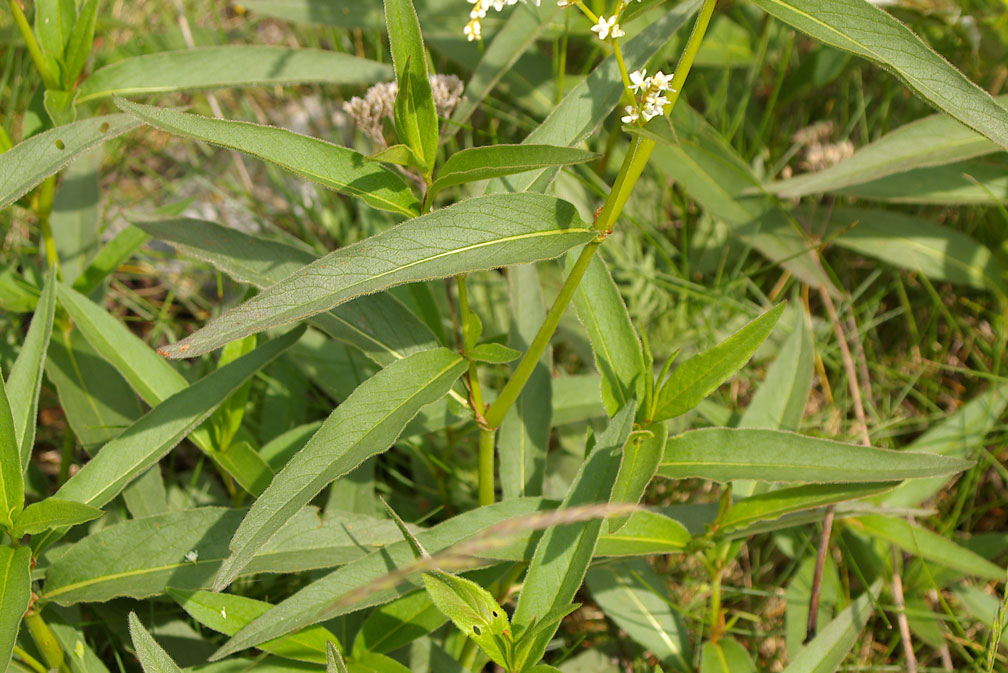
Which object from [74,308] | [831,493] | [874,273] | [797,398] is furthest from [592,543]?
[874,273]

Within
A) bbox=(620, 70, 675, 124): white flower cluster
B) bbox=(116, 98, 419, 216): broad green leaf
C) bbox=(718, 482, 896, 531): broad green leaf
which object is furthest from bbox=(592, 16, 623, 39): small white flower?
bbox=(718, 482, 896, 531): broad green leaf

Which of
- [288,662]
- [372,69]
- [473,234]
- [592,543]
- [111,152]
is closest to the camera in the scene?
[473,234]

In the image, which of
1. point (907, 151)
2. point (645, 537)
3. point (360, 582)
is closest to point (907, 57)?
point (645, 537)

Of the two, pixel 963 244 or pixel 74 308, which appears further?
pixel 963 244

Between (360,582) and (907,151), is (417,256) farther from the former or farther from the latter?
(907,151)

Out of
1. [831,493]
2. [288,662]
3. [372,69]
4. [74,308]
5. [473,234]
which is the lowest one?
[288,662]

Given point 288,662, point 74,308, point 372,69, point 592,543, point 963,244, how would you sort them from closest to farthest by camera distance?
1. point 592,543
2. point 288,662
3. point 74,308
4. point 372,69
5. point 963,244

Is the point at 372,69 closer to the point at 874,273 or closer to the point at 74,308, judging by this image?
the point at 74,308
